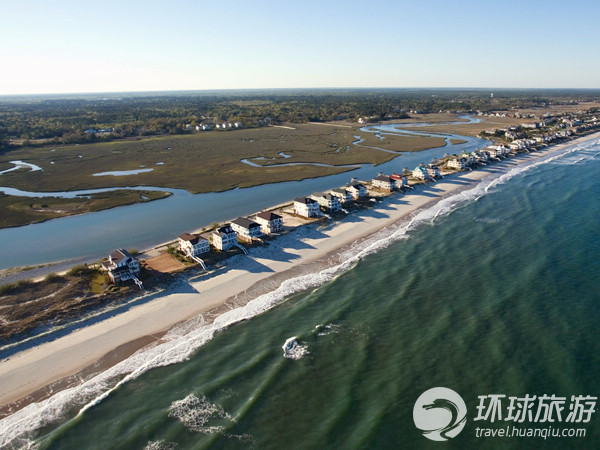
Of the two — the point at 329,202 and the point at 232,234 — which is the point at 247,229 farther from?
the point at 329,202

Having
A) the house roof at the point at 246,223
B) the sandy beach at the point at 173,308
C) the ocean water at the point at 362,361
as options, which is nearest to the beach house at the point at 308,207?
the sandy beach at the point at 173,308

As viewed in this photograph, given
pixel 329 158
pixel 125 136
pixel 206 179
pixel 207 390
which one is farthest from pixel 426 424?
pixel 125 136

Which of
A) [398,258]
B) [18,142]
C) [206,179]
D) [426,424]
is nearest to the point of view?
[426,424]

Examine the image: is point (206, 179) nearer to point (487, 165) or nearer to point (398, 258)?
point (398, 258)

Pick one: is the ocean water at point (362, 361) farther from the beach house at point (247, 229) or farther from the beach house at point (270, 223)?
the beach house at point (247, 229)

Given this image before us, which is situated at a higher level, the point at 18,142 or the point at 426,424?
the point at 18,142
